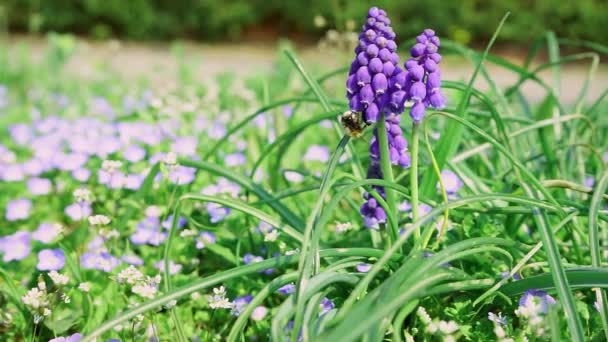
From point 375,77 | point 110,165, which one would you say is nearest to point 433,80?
point 375,77

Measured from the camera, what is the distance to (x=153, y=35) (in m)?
8.83

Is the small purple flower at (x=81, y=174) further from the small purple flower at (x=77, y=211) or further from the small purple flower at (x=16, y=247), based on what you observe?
the small purple flower at (x=16, y=247)

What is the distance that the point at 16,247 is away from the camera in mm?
2170

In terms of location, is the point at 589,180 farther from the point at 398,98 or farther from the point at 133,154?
the point at 133,154

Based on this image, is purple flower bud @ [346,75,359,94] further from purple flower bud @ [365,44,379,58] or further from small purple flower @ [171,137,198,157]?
small purple flower @ [171,137,198,157]

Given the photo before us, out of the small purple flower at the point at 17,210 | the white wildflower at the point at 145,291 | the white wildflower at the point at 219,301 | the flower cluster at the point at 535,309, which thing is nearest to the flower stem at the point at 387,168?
the flower cluster at the point at 535,309

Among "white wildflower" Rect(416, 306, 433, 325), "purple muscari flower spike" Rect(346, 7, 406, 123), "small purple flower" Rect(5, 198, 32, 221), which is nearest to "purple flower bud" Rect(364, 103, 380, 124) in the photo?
"purple muscari flower spike" Rect(346, 7, 406, 123)

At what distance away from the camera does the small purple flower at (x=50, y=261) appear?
1956 millimetres

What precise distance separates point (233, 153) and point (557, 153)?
1.33 metres

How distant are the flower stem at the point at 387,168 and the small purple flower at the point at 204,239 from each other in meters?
0.67

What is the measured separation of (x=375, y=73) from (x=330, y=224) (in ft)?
3.17

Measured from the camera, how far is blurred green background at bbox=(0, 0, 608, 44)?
789 cm

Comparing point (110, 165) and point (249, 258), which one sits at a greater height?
point (110, 165)

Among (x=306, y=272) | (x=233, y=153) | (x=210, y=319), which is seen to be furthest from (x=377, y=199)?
(x=233, y=153)
